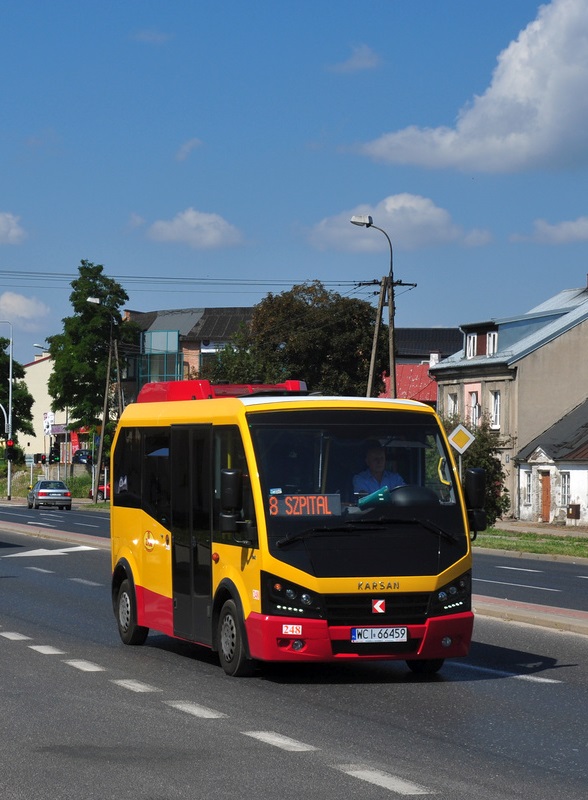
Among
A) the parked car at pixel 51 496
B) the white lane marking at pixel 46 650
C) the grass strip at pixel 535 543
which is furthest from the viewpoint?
the parked car at pixel 51 496

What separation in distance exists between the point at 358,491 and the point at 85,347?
279ft

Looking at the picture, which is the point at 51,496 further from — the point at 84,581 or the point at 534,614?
the point at 534,614

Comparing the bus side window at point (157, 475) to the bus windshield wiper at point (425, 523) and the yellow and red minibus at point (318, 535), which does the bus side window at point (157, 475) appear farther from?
the bus windshield wiper at point (425, 523)

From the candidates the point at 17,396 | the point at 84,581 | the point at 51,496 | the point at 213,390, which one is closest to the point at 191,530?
the point at 213,390

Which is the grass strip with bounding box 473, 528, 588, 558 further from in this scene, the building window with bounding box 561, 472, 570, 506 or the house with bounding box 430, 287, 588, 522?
the house with bounding box 430, 287, 588, 522

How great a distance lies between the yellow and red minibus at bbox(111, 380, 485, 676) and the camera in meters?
11.7

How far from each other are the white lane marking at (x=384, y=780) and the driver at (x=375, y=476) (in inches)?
170

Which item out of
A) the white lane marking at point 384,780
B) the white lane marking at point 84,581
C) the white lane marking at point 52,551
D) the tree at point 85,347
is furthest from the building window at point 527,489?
the white lane marking at point 384,780

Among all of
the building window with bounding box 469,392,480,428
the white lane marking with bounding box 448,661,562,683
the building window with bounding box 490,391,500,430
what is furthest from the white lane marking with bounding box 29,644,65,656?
the building window with bounding box 469,392,480,428

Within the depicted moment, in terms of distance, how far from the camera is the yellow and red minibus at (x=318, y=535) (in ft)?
38.5

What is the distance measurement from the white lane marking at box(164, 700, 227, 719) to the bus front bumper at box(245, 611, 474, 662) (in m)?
1.11

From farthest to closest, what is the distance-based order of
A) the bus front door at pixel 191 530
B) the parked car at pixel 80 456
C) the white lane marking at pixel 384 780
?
1. the parked car at pixel 80 456
2. the bus front door at pixel 191 530
3. the white lane marking at pixel 384 780

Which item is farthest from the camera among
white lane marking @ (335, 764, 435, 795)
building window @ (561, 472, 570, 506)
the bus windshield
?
building window @ (561, 472, 570, 506)

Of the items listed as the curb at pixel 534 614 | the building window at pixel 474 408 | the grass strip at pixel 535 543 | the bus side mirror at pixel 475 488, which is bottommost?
the curb at pixel 534 614
